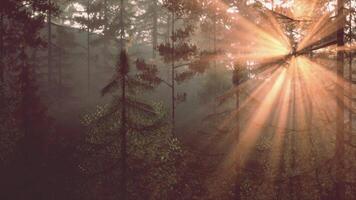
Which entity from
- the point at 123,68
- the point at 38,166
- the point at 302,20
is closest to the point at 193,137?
the point at 38,166

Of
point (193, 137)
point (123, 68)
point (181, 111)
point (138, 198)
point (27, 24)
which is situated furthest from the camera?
point (181, 111)

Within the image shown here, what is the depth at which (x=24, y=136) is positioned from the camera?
19.4 metres

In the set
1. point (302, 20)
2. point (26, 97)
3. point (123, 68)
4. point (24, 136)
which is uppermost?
point (302, 20)

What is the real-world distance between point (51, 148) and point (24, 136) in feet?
13.1

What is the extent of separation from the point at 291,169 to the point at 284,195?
1.91 metres

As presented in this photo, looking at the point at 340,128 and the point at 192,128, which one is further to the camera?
the point at 192,128

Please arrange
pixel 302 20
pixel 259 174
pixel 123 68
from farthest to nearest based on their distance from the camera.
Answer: pixel 259 174
pixel 123 68
pixel 302 20

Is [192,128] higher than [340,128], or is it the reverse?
[340,128]

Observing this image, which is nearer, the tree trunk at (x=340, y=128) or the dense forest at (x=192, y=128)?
the tree trunk at (x=340, y=128)

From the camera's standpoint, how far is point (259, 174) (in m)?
21.8

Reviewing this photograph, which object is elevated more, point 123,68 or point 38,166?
point 123,68

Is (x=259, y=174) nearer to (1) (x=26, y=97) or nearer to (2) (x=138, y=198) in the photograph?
(2) (x=138, y=198)

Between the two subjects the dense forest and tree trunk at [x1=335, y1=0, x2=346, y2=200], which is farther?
the dense forest

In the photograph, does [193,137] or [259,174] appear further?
[193,137]
